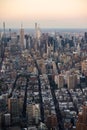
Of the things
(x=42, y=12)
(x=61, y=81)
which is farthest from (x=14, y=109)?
(x=42, y=12)

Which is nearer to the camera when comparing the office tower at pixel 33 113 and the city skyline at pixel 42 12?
the office tower at pixel 33 113

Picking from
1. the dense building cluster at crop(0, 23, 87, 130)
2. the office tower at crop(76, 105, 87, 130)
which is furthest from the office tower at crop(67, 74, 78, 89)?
the office tower at crop(76, 105, 87, 130)

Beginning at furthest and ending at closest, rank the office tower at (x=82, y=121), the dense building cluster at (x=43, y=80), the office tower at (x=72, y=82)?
the office tower at (x=72, y=82)
the dense building cluster at (x=43, y=80)
the office tower at (x=82, y=121)

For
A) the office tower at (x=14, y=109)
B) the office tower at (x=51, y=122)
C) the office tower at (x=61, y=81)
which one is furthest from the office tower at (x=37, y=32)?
the office tower at (x=51, y=122)

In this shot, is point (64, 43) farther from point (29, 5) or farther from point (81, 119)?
point (81, 119)

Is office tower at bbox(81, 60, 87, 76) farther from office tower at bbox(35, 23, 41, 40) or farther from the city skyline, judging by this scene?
office tower at bbox(35, 23, 41, 40)

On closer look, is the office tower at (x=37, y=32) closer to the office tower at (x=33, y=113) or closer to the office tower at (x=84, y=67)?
the office tower at (x=84, y=67)

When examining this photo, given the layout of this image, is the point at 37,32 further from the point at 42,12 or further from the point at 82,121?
the point at 82,121
